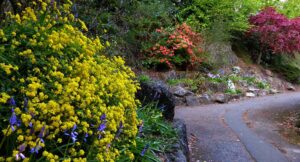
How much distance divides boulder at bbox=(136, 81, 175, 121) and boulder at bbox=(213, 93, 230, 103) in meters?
5.59

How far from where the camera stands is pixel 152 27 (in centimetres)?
1159

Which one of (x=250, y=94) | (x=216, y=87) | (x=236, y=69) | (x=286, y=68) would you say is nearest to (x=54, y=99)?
(x=216, y=87)

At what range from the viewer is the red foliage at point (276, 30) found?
15211 millimetres

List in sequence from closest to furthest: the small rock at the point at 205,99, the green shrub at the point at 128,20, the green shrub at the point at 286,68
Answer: the green shrub at the point at 128,20
the small rock at the point at 205,99
the green shrub at the point at 286,68

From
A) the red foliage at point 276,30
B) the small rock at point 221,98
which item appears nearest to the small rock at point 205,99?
the small rock at point 221,98

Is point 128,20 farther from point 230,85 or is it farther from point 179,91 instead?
point 230,85

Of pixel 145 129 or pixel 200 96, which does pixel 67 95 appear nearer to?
pixel 145 129

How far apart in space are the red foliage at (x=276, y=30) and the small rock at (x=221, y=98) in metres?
5.55

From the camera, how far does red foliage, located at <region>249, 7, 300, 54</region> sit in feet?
49.9

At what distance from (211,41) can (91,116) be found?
1097cm

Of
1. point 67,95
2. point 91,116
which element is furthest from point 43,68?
point 91,116

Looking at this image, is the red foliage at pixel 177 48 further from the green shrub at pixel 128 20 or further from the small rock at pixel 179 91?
the small rock at pixel 179 91

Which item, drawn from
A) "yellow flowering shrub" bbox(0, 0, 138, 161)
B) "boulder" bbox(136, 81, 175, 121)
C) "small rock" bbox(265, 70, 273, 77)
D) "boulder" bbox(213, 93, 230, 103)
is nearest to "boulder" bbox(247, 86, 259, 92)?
"boulder" bbox(213, 93, 230, 103)

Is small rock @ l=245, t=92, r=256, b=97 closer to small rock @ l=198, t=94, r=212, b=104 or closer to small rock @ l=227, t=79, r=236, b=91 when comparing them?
small rock @ l=227, t=79, r=236, b=91
